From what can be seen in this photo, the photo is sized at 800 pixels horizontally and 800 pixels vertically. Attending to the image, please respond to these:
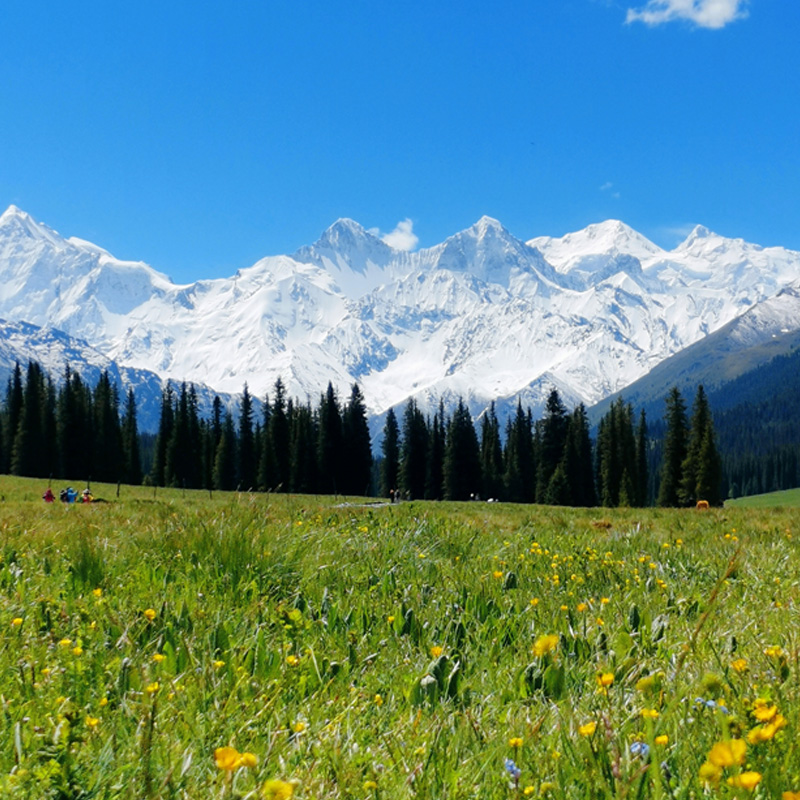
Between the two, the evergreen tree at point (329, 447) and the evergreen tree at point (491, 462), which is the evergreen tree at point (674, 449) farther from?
the evergreen tree at point (329, 447)

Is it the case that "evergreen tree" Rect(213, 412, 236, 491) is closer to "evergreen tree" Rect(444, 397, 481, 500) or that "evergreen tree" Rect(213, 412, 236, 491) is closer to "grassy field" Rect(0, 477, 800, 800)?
"evergreen tree" Rect(444, 397, 481, 500)

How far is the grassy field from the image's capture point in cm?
233

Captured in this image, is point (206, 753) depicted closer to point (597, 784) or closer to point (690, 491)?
point (597, 784)

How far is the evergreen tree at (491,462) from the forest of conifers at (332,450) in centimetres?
22

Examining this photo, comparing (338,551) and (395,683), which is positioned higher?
(338,551)

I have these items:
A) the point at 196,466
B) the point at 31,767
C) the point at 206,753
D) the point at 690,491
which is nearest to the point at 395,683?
the point at 206,753

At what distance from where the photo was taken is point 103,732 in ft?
8.94

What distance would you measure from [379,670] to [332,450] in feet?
295

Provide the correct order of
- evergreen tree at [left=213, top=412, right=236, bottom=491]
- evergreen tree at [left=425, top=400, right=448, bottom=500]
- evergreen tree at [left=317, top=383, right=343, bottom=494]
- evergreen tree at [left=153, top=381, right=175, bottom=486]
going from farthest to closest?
evergreen tree at [left=153, top=381, right=175, bottom=486], evergreen tree at [left=425, top=400, right=448, bottom=500], evergreen tree at [left=213, top=412, right=236, bottom=491], evergreen tree at [left=317, top=383, right=343, bottom=494]

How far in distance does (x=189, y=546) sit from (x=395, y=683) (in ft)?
9.98

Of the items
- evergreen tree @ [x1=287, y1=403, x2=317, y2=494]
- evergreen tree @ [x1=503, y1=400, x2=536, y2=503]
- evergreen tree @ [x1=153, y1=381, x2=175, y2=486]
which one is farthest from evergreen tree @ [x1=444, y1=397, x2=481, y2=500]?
evergreen tree @ [x1=153, y1=381, x2=175, y2=486]

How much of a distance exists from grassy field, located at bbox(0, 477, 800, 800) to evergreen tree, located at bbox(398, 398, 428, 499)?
90.3 m

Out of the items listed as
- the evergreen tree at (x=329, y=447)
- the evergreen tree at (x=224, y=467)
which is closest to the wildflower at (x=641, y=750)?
the evergreen tree at (x=329, y=447)

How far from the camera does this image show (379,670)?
154 inches
